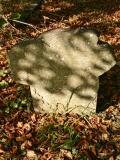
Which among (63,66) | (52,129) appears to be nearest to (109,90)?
(63,66)

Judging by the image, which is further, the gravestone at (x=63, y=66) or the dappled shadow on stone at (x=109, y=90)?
the dappled shadow on stone at (x=109, y=90)

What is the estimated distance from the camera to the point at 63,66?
4801 mm

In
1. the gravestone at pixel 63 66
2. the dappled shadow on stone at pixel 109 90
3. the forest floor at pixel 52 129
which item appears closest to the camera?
the forest floor at pixel 52 129

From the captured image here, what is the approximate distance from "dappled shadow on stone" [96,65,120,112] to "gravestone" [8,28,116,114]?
363 mm

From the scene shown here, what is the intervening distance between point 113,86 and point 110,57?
4.27ft

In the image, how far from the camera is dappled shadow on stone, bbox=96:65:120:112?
5.46 metres

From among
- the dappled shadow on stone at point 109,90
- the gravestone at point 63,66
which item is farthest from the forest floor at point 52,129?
the gravestone at point 63,66

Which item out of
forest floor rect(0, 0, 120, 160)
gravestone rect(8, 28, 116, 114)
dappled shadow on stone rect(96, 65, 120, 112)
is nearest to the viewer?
forest floor rect(0, 0, 120, 160)

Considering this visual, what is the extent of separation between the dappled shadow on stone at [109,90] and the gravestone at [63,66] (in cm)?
36

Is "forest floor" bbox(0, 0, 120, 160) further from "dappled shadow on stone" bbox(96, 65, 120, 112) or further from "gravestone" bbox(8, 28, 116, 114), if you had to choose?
"gravestone" bbox(8, 28, 116, 114)

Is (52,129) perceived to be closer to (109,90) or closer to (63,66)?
(63,66)

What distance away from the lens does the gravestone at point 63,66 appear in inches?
183

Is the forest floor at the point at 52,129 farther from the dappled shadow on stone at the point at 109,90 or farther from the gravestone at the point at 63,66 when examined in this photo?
the gravestone at the point at 63,66

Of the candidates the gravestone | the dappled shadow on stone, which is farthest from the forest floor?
the gravestone
